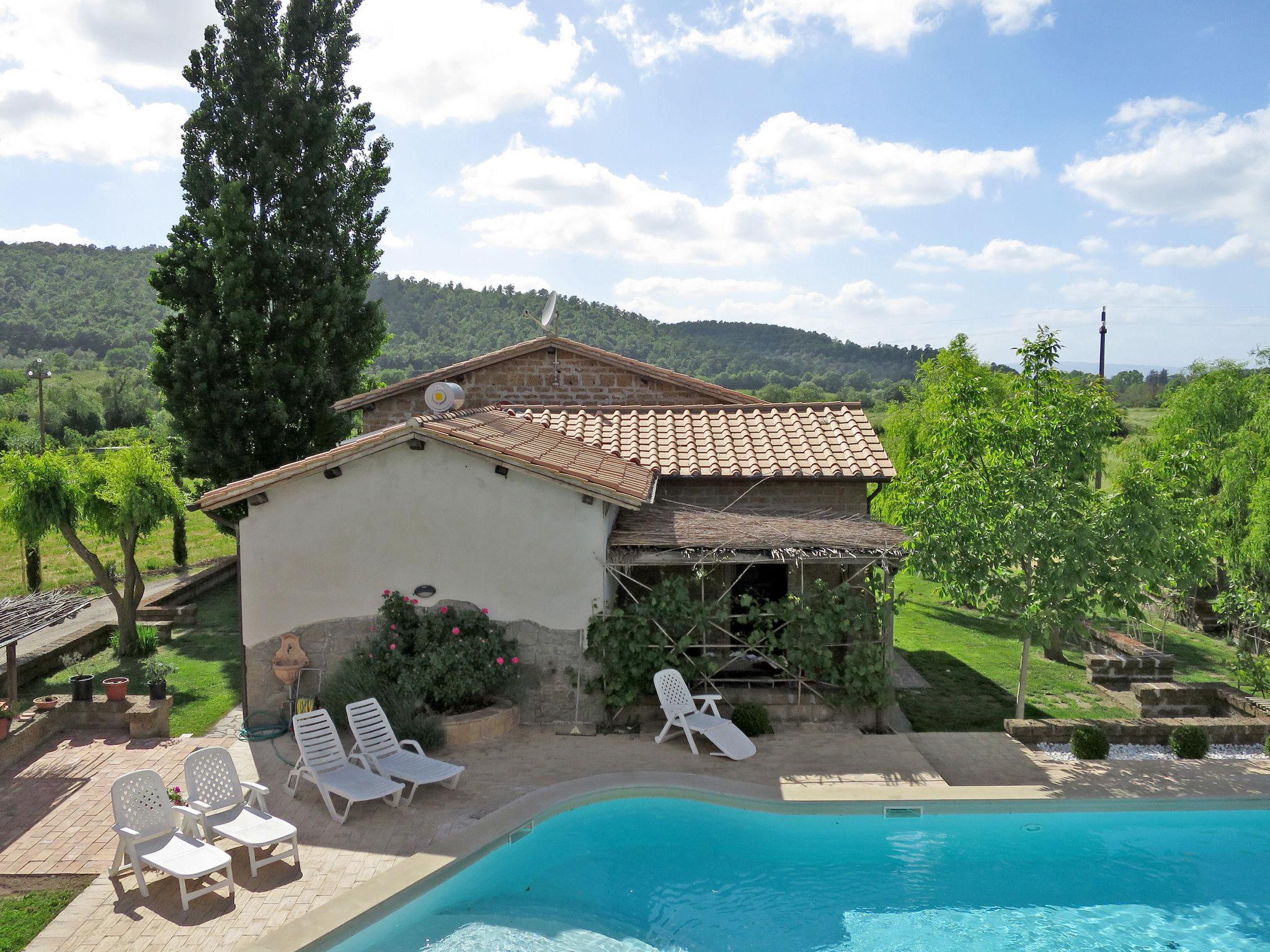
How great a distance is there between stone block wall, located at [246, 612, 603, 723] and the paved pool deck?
504 millimetres

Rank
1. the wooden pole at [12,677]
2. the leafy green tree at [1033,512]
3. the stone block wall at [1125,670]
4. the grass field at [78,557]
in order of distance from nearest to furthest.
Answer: the leafy green tree at [1033,512] < the wooden pole at [12,677] < the stone block wall at [1125,670] < the grass field at [78,557]

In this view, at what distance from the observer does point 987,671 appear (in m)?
17.4

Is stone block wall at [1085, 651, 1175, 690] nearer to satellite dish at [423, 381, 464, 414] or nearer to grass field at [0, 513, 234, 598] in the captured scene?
satellite dish at [423, 381, 464, 414]

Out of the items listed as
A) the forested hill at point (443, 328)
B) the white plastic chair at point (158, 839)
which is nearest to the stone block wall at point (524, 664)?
the white plastic chair at point (158, 839)

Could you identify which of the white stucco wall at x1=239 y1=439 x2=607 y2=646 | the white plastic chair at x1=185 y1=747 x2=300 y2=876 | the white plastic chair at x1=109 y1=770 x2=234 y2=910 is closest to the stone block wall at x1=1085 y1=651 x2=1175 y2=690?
the white stucco wall at x1=239 y1=439 x2=607 y2=646

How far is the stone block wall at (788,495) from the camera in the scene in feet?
50.6

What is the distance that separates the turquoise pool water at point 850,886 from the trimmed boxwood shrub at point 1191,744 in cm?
159

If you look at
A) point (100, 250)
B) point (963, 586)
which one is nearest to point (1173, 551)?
point (963, 586)

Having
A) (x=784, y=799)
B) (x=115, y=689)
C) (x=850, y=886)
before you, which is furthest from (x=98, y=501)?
(x=850, y=886)

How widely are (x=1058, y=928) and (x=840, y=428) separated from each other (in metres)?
9.61

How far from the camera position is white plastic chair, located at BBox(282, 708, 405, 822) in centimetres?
1030

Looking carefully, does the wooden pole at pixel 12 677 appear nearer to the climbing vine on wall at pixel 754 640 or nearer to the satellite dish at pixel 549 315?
the climbing vine on wall at pixel 754 640

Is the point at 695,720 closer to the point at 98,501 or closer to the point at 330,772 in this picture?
the point at 330,772

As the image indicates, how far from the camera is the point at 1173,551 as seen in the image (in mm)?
12375
